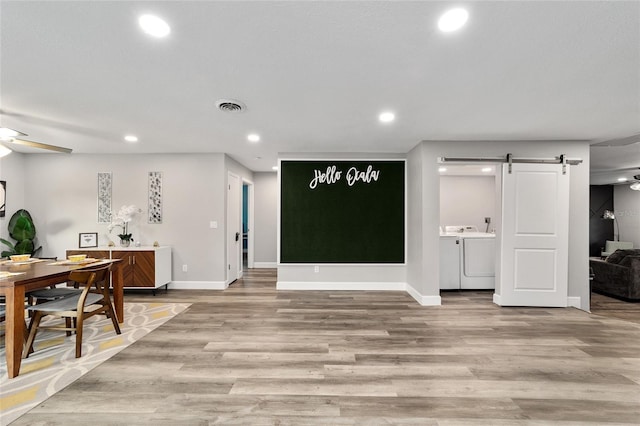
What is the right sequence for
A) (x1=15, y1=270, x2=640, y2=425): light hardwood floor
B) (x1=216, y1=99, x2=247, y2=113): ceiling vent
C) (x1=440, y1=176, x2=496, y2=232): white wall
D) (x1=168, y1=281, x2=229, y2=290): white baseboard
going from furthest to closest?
(x1=440, y1=176, x2=496, y2=232): white wall < (x1=168, y1=281, x2=229, y2=290): white baseboard < (x1=216, y1=99, x2=247, y2=113): ceiling vent < (x1=15, y1=270, x2=640, y2=425): light hardwood floor

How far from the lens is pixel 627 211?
8188 mm

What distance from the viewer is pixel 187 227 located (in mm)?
5285

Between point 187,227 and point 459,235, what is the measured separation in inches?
192

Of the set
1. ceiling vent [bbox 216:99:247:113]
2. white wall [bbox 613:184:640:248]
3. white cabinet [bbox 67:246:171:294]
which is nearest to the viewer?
ceiling vent [bbox 216:99:247:113]

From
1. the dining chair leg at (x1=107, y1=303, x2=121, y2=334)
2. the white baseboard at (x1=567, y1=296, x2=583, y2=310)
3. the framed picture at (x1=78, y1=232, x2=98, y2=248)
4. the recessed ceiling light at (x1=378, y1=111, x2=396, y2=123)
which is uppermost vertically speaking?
the recessed ceiling light at (x1=378, y1=111, x2=396, y2=123)

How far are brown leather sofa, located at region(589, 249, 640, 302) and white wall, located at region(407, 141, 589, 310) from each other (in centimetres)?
141

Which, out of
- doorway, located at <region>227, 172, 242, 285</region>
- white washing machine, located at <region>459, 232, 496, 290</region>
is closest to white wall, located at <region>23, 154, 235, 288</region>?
doorway, located at <region>227, 172, 242, 285</region>

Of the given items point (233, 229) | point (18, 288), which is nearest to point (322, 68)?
point (18, 288)

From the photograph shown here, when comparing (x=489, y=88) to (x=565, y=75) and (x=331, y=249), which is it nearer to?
(x=565, y=75)

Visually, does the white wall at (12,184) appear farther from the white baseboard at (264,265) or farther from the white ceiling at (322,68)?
the white baseboard at (264,265)

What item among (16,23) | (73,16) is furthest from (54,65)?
(73,16)

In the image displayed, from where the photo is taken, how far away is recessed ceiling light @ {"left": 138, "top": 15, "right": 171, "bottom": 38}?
5.49 ft

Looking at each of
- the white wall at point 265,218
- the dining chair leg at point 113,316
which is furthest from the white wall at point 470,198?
the dining chair leg at point 113,316

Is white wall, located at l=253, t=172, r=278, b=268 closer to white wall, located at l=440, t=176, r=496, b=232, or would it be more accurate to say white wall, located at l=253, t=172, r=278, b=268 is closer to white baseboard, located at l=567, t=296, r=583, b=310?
white wall, located at l=440, t=176, r=496, b=232
